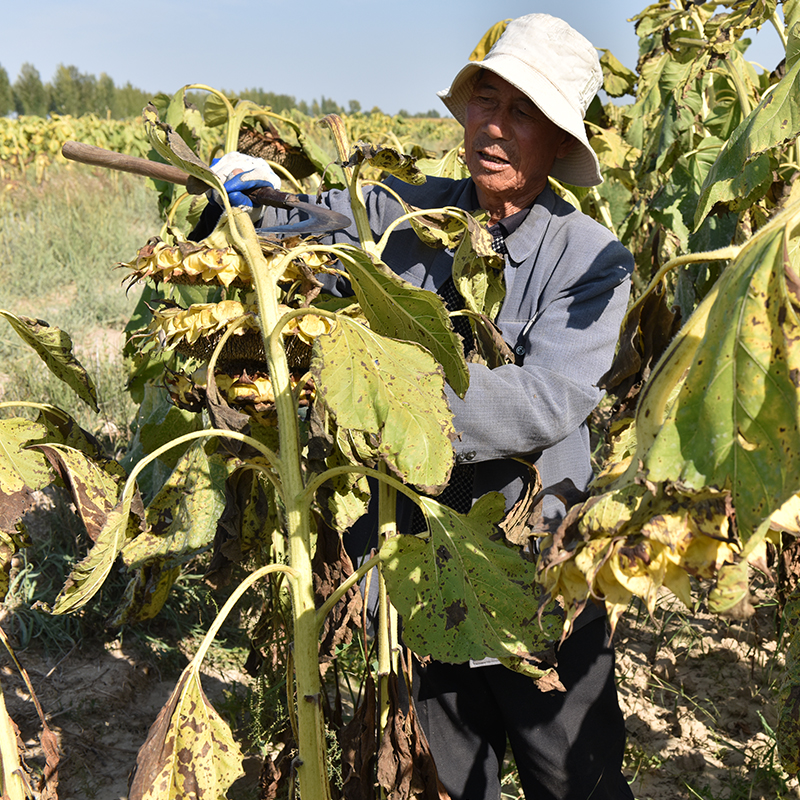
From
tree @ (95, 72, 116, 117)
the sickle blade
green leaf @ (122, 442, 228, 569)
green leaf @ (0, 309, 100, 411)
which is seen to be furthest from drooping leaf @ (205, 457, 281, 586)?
tree @ (95, 72, 116, 117)

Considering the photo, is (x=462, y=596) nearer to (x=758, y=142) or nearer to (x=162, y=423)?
(x=758, y=142)

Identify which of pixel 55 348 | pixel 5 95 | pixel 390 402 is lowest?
pixel 55 348

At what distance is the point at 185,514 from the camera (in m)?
1.23

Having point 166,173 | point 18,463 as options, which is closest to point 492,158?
point 166,173

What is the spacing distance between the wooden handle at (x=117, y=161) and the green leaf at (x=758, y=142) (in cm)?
89

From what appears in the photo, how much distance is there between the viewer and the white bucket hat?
169 centimetres

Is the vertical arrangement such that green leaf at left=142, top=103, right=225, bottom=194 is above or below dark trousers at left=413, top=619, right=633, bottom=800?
above

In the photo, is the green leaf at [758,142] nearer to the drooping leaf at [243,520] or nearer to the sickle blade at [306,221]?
the sickle blade at [306,221]

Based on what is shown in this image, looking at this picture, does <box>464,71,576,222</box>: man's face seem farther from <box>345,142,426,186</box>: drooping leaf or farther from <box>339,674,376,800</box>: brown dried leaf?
<box>339,674,376,800</box>: brown dried leaf

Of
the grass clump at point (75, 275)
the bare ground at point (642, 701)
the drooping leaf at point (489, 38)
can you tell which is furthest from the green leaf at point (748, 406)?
the grass clump at point (75, 275)

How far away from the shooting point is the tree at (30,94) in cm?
3772

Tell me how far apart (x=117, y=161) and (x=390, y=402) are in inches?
26.8

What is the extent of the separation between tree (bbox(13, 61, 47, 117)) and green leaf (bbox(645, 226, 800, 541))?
4264 cm

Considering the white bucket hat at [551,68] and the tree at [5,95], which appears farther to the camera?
the tree at [5,95]
